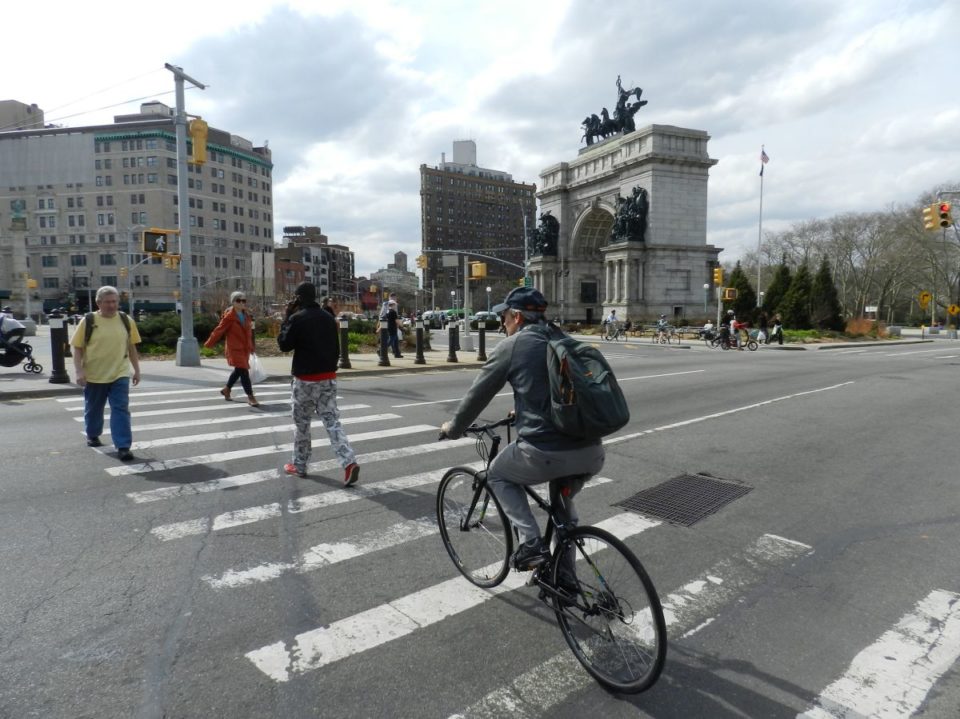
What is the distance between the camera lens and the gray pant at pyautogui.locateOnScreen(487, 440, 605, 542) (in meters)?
3.16

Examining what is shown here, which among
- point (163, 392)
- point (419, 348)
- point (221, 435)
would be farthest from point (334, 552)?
point (419, 348)

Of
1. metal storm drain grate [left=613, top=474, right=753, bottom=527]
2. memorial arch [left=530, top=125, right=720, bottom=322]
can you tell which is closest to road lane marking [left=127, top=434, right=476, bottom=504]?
metal storm drain grate [left=613, top=474, right=753, bottom=527]

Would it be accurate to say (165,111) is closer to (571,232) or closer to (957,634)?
(571,232)

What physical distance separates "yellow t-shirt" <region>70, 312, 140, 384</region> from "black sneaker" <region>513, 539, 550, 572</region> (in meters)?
5.74

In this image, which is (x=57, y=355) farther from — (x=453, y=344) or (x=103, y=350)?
(x=453, y=344)

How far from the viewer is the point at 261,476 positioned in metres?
6.36

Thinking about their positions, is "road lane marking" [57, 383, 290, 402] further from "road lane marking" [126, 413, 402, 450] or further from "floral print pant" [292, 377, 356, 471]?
"floral print pant" [292, 377, 356, 471]

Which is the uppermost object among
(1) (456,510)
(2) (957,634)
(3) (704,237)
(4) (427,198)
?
(4) (427,198)

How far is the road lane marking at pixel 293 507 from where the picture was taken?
4.89 meters

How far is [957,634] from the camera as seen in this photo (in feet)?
11.4

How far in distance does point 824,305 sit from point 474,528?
47371 mm

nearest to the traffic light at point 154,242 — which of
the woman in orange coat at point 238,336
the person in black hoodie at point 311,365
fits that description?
the woman in orange coat at point 238,336

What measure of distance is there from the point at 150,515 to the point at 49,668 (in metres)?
2.29

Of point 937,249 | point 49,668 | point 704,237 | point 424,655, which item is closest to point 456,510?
point 424,655
